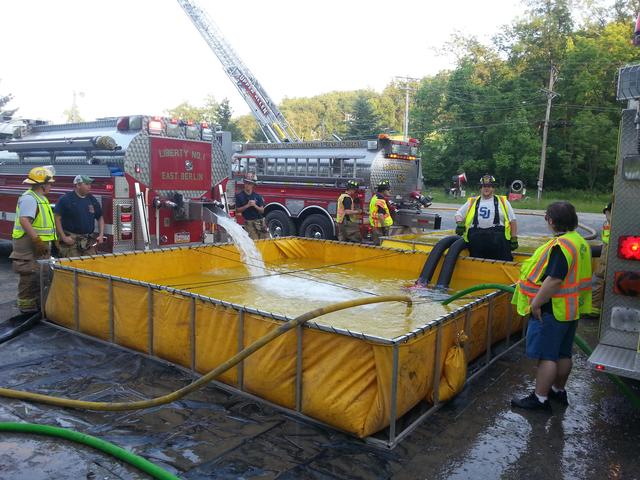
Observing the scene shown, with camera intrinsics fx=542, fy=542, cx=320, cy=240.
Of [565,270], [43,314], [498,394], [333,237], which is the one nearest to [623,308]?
[565,270]

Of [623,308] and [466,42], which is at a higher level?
[466,42]

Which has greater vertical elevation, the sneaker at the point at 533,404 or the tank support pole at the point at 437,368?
the tank support pole at the point at 437,368

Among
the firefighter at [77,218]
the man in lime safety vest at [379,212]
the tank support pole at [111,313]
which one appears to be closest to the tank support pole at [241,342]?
the tank support pole at [111,313]

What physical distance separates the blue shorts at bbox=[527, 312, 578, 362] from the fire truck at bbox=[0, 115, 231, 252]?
17.9ft

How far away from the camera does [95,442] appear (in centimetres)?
321

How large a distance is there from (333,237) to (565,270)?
8.38 meters

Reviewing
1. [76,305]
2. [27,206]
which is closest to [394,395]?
[76,305]

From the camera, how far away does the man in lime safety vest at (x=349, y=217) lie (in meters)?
10.0

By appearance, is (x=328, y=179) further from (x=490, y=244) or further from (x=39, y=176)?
(x=39, y=176)

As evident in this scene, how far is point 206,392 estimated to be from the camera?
4.16 m

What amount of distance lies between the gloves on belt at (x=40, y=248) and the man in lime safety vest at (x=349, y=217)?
17.3 feet

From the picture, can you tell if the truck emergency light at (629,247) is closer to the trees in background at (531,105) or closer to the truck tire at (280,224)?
the truck tire at (280,224)

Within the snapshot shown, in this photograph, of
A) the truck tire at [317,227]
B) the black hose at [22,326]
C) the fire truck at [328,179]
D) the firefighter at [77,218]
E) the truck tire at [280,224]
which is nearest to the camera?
the black hose at [22,326]

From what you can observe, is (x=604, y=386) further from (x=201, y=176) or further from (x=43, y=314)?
(x=201, y=176)
